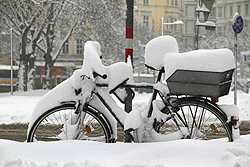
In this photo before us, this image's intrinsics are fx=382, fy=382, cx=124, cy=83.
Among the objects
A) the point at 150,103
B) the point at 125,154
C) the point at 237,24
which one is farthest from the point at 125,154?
the point at 237,24

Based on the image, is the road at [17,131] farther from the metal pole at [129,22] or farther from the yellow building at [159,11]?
the yellow building at [159,11]

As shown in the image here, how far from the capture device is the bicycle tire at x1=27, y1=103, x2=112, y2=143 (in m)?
3.83

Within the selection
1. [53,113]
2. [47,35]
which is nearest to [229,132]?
[53,113]

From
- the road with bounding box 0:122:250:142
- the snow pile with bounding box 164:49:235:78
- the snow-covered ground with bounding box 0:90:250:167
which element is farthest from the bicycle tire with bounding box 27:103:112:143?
the road with bounding box 0:122:250:142

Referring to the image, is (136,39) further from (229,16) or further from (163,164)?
→ (163,164)

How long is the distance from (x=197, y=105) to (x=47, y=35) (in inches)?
904

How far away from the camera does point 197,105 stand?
373 cm

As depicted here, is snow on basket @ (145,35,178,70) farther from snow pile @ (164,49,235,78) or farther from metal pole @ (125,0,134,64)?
metal pole @ (125,0,134,64)

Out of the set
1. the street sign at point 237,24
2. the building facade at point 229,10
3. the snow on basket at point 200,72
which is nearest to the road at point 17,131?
the snow on basket at point 200,72

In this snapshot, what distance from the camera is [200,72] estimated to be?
356cm

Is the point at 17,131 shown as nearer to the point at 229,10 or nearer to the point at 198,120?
the point at 198,120

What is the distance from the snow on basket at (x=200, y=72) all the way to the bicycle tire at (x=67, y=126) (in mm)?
796

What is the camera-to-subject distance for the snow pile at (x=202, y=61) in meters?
3.51

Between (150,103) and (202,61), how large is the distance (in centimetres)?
68
